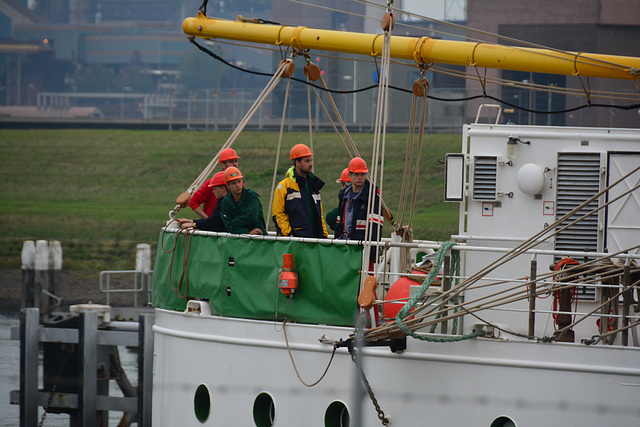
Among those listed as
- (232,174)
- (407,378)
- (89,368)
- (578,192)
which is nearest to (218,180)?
(232,174)

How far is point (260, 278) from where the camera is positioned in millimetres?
11750

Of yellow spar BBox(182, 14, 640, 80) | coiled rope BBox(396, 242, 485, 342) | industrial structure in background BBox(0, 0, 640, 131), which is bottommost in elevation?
coiled rope BBox(396, 242, 485, 342)

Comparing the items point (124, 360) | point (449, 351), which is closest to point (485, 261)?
point (449, 351)

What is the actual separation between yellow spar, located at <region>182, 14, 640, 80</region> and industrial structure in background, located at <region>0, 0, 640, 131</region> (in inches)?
754

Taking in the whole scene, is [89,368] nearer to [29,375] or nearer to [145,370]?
[145,370]

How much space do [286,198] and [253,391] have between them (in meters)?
2.36

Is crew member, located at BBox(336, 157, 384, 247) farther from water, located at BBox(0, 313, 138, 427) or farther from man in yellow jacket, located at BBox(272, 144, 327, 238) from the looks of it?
water, located at BBox(0, 313, 138, 427)

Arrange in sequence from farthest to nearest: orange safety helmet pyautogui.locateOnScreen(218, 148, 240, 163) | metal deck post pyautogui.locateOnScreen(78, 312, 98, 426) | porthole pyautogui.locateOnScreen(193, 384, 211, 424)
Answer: metal deck post pyautogui.locateOnScreen(78, 312, 98, 426) < orange safety helmet pyautogui.locateOnScreen(218, 148, 240, 163) < porthole pyautogui.locateOnScreen(193, 384, 211, 424)

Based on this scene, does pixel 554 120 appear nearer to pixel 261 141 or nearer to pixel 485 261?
pixel 261 141

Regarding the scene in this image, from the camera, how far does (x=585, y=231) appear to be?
12391 millimetres

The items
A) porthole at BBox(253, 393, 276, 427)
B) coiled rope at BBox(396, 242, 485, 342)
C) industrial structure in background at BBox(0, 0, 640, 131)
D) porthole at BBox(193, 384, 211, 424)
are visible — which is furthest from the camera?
industrial structure in background at BBox(0, 0, 640, 131)

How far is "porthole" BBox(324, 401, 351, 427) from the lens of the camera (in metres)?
11.3

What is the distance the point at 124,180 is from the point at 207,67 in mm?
33385

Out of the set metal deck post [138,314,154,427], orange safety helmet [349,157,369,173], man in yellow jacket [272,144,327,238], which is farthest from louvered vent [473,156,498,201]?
metal deck post [138,314,154,427]
